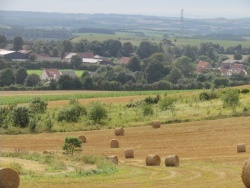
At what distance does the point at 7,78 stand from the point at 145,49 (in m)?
60.5

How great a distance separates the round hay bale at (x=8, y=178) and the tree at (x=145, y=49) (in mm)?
117342

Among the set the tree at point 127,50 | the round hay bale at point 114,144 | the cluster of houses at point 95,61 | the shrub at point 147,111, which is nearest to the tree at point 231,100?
the shrub at point 147,111

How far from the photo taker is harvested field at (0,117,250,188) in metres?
19.4

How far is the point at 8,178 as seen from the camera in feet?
53.2

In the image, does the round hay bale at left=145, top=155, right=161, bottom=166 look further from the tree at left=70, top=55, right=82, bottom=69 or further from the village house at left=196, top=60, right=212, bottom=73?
the village house at left=196, top=60, right=212, bottom=73

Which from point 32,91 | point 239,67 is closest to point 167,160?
point 32,91

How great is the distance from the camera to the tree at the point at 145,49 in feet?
Result: 442

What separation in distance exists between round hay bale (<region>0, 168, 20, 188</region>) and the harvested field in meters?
1.65

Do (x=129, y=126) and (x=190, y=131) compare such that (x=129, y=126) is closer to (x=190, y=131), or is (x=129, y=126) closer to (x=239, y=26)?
(x=190, y=131)

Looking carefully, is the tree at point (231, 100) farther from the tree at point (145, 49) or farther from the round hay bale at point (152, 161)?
the tree at point (145, 49)

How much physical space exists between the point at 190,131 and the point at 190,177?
1911 centimetres

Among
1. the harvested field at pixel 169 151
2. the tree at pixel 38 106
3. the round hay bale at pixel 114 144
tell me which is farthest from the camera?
the tree at pixel 38 106

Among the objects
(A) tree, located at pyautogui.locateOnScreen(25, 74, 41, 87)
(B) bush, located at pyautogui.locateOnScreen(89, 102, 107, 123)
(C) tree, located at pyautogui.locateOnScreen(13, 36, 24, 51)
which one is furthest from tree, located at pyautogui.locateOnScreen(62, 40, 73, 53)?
(B) bush, located at pyautogui.locateOnScreen(89, 102, 107, 123)

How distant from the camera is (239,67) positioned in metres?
118
